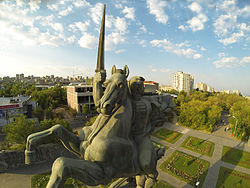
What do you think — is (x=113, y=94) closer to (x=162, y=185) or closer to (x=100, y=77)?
(x=100, y=77)

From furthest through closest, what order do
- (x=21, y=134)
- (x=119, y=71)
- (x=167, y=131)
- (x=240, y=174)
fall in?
1. (x=167, y=131)
2. (x=21, y=134)
3. (x=240, y=174)
4. (x=119, y=71)

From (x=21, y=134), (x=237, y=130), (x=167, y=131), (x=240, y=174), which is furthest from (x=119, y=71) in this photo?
(x=237, y=130)

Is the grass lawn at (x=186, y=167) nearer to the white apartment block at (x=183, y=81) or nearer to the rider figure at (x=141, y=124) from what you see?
the rider figure at (x=141, y=124)

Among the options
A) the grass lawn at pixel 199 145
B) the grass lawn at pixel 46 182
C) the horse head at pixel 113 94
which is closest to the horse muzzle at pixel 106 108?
the horse head at pixel 113 94

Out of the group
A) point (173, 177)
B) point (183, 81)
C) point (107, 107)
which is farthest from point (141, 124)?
point (183, 81)

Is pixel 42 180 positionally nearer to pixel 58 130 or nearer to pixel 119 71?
pixel 58 130
